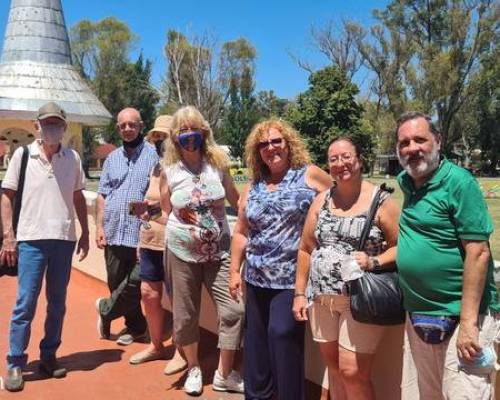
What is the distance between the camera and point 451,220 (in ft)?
6.88

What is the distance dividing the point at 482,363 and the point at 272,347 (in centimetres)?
116

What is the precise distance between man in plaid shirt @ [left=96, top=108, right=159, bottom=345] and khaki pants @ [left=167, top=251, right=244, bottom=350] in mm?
895

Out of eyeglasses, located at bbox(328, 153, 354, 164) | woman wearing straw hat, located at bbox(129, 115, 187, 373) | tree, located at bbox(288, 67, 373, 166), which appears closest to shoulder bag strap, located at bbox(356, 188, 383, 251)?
eyeglasses, located at bbox(328, 153, 354, 164)

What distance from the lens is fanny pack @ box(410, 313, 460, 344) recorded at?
214 centimetres

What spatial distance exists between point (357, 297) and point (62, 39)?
36.3 ft

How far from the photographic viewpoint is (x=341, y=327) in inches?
102

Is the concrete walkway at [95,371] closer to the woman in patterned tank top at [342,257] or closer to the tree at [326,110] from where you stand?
the woman in patterned tank top at [342,257]

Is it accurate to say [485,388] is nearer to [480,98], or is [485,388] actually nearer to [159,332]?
[159,332]

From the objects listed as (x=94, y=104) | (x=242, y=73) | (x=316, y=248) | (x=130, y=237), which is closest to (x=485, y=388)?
(x=316, y=248)

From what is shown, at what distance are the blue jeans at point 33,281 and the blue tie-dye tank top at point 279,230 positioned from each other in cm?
148

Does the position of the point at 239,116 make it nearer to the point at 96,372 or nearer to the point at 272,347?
the point at 96,372

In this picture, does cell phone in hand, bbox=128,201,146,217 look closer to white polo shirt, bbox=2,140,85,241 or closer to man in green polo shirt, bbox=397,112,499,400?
white polo shirt, bbox=2,140,85,241

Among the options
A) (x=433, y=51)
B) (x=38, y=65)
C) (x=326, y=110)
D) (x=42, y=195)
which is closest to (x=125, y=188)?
(x=42, y=195)

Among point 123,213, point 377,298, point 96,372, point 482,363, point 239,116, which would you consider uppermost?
point 239,116
